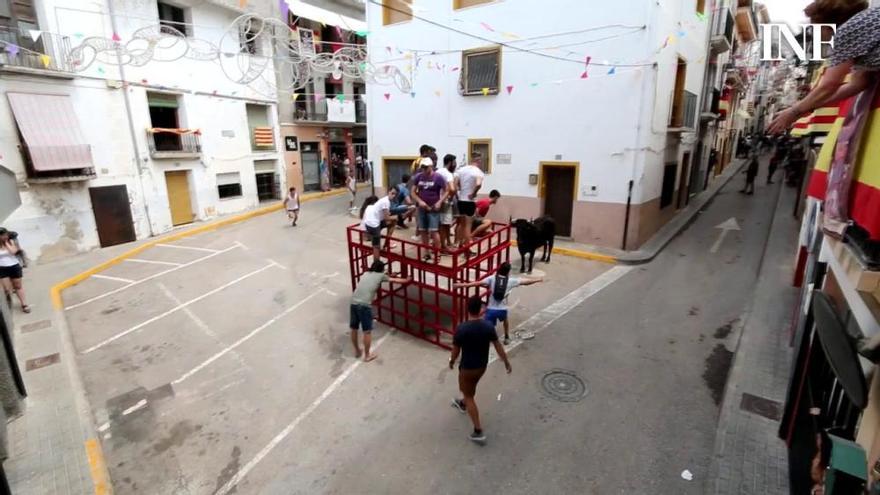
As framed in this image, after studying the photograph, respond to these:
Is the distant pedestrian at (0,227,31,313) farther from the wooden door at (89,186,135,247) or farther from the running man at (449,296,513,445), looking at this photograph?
the running man at (449,296,513,445)

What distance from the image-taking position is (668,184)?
46.5 ft

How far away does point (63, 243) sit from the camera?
1270 cm

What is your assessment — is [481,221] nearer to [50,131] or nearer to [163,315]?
[163,315]

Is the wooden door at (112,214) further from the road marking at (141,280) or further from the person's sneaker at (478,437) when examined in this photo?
the person's sneaker at (478,437)

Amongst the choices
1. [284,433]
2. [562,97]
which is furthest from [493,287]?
[562,97]

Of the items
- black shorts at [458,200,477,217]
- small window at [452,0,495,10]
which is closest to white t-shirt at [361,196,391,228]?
black shorts at [458,200,477,217]

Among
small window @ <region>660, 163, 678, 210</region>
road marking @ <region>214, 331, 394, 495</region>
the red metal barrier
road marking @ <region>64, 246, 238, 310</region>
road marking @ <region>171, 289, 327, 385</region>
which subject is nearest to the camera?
road marking @ <region>214, 331, 394, 495</region>

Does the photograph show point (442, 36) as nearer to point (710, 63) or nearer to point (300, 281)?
point (300, 281)

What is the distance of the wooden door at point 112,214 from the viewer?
13.4 meters

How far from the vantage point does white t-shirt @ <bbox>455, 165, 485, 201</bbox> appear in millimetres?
7301

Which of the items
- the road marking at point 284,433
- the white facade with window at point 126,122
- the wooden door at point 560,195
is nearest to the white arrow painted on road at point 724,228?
the wooden door at point 560,195

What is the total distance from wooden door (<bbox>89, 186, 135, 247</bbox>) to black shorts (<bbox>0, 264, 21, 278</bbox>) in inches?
240

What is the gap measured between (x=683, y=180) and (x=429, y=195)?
44.8ft

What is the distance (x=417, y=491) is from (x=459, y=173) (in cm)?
509
